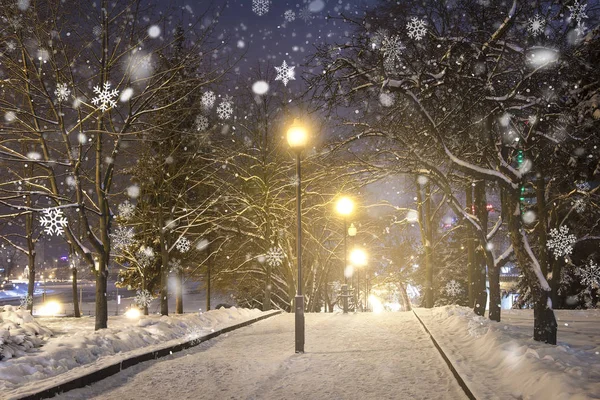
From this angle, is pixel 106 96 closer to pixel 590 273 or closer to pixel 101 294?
pixel 101 294

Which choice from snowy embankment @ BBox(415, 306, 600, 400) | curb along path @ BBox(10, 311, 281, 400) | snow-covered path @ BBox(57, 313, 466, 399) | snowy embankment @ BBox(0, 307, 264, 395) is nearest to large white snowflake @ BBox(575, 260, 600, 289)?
snowy embankment @ BBox(415, 306, 600, 400)

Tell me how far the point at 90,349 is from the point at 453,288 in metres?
38.7

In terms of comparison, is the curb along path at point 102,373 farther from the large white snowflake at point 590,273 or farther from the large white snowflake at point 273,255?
the large white snowflake at point 590,273

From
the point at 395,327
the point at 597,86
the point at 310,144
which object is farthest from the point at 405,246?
the point at 597,86

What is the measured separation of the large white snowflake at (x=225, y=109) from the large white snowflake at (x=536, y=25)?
685 inches

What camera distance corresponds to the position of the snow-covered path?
7.46 metres

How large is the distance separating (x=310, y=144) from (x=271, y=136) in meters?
2.28

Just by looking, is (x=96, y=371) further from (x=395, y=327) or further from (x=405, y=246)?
(x=405, y=246)

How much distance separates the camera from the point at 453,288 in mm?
43812

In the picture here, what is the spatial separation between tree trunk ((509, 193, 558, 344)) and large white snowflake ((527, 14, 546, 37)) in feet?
11.6

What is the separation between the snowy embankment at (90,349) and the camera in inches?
304
